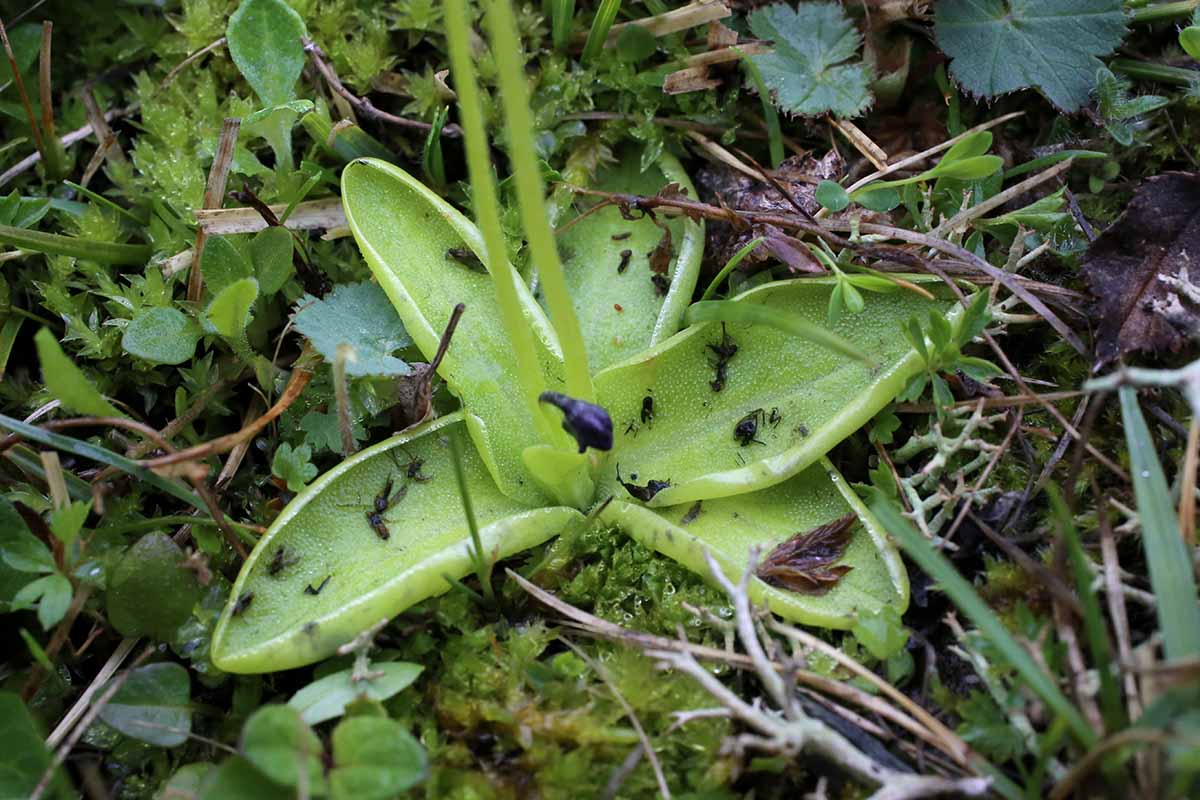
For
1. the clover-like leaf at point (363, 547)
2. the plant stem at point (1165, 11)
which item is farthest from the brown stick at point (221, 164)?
the plant stem at point (1165, 11)

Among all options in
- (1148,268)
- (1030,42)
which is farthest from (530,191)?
(1030,42)

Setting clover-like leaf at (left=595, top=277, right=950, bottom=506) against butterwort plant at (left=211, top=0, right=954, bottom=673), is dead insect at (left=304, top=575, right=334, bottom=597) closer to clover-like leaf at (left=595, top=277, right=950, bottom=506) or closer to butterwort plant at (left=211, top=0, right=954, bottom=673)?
butterwort plant at (left=211, top=0, right=954, bottom=673)

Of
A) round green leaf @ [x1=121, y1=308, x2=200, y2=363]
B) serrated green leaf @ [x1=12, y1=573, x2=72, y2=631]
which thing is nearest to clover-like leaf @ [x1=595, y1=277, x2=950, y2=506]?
round green leaf @ [x1=121, y1=308, x2=200, y2=363]

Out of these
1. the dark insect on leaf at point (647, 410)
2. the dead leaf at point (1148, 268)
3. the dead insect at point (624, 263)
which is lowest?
the dark insect on leaf at point (647, 410)

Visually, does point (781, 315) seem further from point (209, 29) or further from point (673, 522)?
point (209, 29)

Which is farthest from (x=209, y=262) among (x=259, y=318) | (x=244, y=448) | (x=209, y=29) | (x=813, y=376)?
(x=813, y=376)

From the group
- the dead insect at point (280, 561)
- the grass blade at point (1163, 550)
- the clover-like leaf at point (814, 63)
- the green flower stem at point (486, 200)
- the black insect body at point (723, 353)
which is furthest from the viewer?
the clover-like leaf at point (814, 63)

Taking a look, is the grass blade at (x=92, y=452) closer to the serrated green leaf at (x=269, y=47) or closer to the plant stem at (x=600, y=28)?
the serrated green leaf at (x=269, y=47)
